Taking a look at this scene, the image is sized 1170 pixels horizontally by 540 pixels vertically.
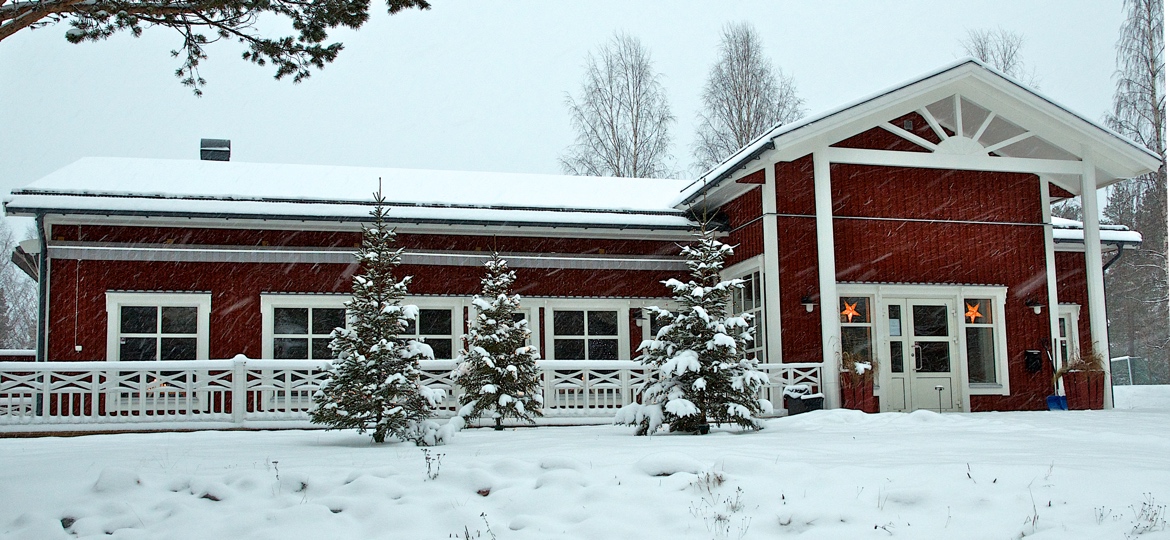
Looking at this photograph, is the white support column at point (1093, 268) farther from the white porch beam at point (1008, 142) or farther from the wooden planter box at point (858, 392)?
the wooden planter box at point (858, 392)

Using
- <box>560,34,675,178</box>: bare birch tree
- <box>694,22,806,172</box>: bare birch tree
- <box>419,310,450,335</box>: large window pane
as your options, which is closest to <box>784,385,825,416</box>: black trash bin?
<box>419,310,450,335</box>: large window pane

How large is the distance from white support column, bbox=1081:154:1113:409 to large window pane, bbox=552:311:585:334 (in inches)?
292

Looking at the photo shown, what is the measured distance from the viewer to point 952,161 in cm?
1402

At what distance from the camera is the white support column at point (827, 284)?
41.8ft

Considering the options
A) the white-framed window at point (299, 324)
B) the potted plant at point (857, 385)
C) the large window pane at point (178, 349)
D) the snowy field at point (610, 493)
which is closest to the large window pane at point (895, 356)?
the potted plant at point (857, 385)

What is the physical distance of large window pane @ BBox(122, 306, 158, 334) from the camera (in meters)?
13.3

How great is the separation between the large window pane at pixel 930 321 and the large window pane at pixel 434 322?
689cm

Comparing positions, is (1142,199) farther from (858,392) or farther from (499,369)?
(499,369)

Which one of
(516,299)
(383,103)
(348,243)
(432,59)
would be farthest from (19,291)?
(432,59)

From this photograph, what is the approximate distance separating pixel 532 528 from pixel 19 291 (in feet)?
147

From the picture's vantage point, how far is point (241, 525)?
5734 mm

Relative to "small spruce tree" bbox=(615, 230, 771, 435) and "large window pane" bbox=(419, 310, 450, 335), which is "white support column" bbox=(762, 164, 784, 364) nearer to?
"small spruce tree" bbox=(615, 230, 771, 435)

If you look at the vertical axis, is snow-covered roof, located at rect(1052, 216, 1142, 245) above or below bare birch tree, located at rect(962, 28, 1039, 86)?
below

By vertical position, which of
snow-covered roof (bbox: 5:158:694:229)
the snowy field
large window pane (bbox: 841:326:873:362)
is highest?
snow-covered roof (bbox: 5:158:694:229)
